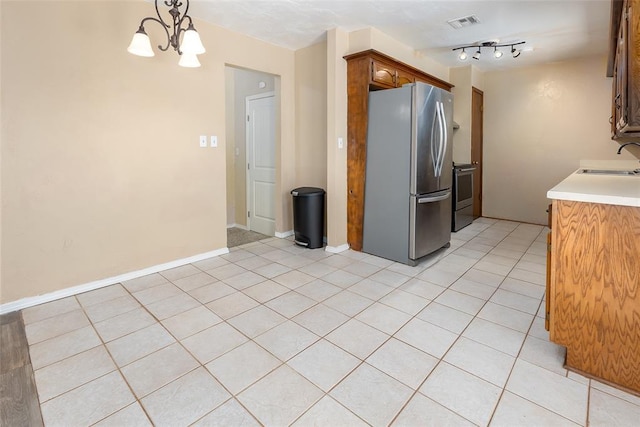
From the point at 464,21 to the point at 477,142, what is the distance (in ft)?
8.27

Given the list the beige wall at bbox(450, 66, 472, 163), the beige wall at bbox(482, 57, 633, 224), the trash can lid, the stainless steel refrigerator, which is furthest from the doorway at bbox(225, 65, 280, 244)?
the beige wall at bbox(482, 57, 633, 224)

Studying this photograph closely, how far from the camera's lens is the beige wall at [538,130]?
4.62 metres

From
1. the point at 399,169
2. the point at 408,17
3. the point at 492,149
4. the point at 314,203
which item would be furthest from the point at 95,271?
the point at 492,149

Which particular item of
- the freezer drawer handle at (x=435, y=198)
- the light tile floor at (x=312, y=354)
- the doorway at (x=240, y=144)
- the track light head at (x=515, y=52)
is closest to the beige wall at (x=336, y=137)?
the light tile floor at (x=312, y=354)

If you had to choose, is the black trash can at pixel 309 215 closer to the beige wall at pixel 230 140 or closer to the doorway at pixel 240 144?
the doorway at pixel 240 144

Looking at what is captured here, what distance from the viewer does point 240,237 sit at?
4.52 meters

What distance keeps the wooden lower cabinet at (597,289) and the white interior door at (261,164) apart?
3.45m

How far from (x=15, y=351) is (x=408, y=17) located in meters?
4.09

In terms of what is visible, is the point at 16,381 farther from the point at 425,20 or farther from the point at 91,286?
the point at 425,20

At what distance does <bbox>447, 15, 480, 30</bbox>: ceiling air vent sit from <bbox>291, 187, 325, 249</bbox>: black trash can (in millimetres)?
2266

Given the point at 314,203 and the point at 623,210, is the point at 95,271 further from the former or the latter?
the point at 623,210

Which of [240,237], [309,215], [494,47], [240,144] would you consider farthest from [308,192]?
[494,47]

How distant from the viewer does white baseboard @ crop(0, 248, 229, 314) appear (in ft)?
7.89

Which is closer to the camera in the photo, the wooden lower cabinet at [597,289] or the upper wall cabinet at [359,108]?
the wooden lower cabinet at [597,289]
